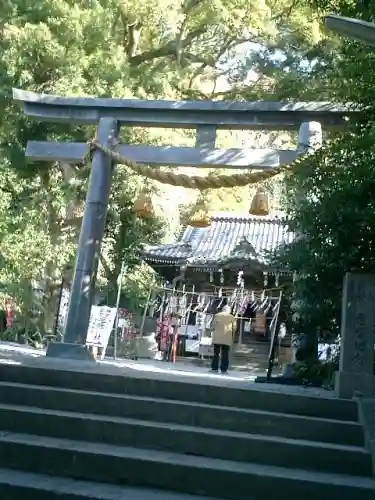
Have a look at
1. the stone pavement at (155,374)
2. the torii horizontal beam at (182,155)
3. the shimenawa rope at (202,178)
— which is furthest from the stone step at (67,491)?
the torii horizontal beam at (182,155)

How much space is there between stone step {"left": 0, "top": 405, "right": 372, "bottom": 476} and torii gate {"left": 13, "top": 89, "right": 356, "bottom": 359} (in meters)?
2.85

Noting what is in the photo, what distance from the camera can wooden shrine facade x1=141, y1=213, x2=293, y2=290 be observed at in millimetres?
19469

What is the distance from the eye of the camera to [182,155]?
29.5 ft

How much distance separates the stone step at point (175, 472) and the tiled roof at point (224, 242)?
13620 mm

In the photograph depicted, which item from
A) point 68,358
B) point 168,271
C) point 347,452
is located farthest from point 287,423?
point 168,271

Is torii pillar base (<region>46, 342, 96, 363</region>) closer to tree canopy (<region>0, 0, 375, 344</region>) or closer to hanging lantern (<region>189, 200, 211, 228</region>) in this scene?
hanging lantern (<region>189, 200, 211, 228</region>)

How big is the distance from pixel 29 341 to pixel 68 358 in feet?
25.5

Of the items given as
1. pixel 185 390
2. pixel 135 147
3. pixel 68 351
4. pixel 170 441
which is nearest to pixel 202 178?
pixel 135 147

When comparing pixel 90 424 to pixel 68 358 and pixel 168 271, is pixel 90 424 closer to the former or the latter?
pixel 68 358

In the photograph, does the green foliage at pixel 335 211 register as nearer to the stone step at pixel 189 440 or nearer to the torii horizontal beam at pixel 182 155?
the torii horizontal beam at pixel 182 155

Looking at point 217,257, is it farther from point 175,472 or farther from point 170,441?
point 175,472

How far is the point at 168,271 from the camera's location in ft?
69.4

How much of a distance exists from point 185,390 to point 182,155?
4356 millimetres

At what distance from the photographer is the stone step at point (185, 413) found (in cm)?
506
